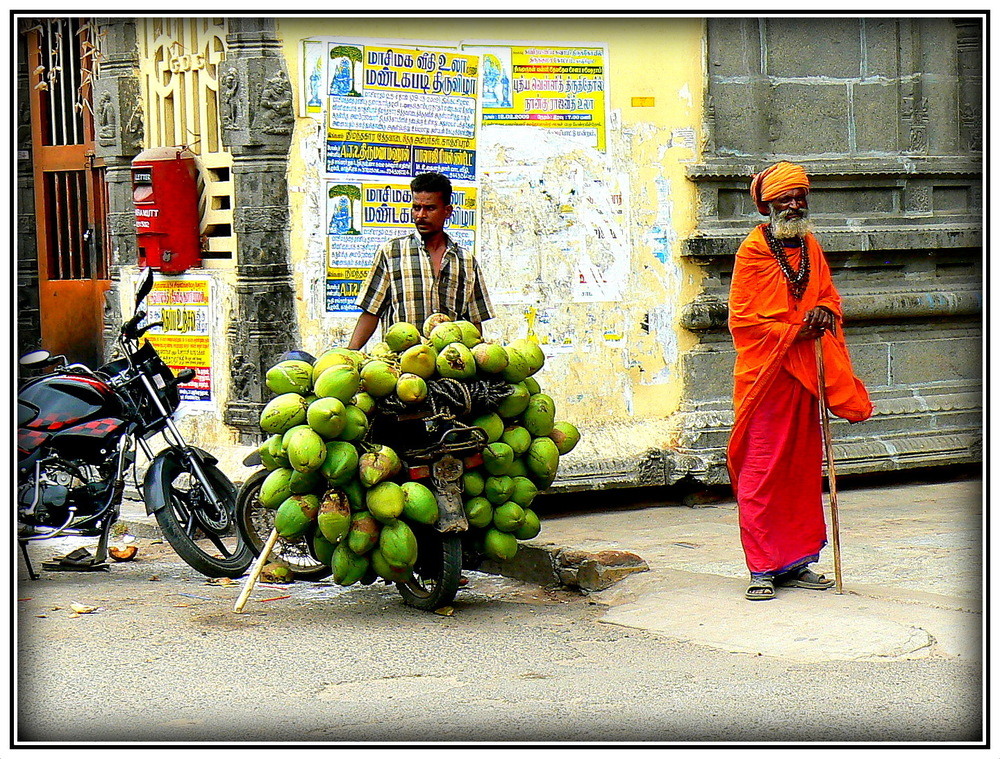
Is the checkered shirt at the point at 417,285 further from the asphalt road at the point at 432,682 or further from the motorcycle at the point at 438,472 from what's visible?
the asphalt road at the point at 432,682

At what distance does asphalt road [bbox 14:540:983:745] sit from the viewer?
412 centimetres

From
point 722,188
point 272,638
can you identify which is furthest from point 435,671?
point 722,188

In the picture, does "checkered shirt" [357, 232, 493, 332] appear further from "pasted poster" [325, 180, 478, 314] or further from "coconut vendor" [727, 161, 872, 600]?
"coconut vendor" [727, 161, 872, 600]

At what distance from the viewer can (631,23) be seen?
7.34 m

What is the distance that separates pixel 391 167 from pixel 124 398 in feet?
6.24

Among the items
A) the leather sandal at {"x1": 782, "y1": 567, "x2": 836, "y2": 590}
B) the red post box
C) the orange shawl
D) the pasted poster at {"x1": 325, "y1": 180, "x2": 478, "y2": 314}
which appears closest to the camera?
the orange shawl

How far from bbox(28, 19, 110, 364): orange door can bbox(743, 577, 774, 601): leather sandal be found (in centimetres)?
526

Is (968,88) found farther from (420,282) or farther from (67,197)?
(67,197)

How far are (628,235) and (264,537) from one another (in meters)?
2.75

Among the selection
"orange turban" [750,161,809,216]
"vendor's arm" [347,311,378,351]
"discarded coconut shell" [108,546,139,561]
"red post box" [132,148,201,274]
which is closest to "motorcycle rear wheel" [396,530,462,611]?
"vendor's arm" [347,311,378,351]

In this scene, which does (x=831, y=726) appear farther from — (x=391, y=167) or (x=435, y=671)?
(x=391, y=167)

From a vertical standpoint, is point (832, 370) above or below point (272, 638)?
above

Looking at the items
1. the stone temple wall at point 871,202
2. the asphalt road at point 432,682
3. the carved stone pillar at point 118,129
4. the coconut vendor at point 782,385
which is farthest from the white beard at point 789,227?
the carved stone pillar at point 118,129

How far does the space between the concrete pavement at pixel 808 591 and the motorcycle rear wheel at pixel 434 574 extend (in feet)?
2.12
